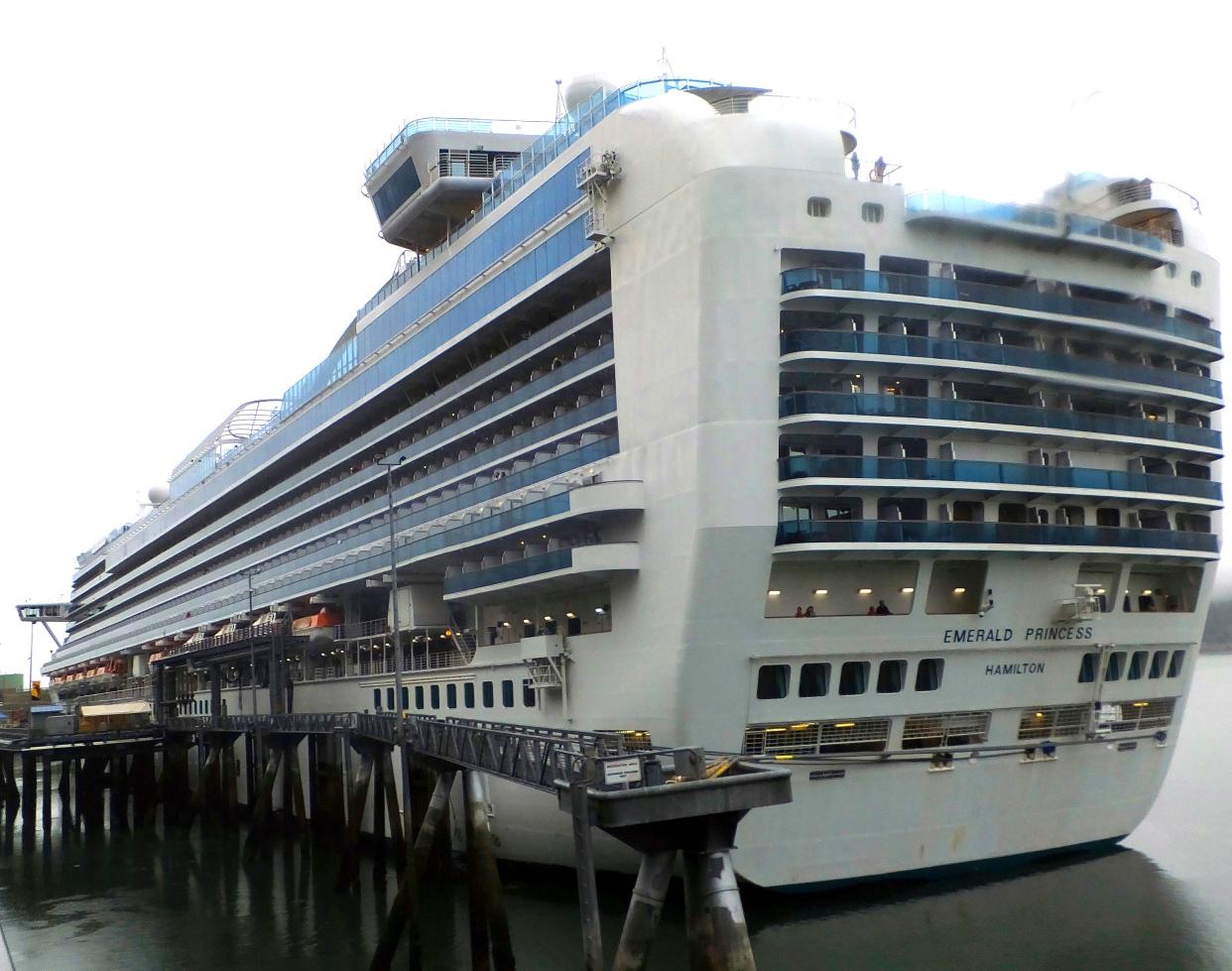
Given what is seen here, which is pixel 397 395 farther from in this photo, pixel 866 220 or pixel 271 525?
pixel 866 220

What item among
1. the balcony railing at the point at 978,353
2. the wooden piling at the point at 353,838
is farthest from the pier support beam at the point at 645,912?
the wooden piling at the point at 353,838

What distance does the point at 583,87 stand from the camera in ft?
134

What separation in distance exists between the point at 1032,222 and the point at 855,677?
12.8 metres

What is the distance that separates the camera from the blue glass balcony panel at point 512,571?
31281 millimetres

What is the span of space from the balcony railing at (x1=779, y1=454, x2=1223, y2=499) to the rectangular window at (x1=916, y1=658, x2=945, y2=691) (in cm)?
478

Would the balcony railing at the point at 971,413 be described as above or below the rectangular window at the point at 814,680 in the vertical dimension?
above

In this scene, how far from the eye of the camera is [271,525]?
6325 centimetres

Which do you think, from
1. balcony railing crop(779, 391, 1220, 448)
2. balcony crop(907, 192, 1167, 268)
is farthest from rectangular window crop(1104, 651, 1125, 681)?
balcony crop(907, 192, 1167, 268)

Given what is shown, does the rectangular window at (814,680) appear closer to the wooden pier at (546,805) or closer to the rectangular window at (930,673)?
the rectangular window at (930,673)

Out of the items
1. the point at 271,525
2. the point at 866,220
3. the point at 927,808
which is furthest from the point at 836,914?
the point at 271,525

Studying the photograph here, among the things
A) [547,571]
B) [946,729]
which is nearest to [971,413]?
[946,729]

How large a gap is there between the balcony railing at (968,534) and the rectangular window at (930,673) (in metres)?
3.34

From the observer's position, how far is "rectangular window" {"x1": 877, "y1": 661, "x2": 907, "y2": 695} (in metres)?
Answer: 29.9

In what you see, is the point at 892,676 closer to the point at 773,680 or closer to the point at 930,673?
the point at 930,673
